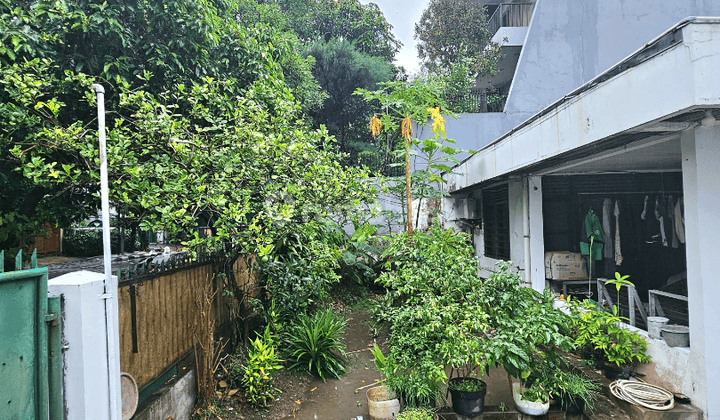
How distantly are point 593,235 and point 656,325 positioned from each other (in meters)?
3.56

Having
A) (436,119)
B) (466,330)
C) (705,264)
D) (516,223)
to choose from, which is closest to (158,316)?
(466,330)

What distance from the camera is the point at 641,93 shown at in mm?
4051

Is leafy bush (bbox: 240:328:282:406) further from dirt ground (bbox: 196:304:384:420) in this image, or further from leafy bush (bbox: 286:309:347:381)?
leafy bush (bbox: 286:309:347:381)

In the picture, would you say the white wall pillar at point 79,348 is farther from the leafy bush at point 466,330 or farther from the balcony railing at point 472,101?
the balcony railing at point 472,101

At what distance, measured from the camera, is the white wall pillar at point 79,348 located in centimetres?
238

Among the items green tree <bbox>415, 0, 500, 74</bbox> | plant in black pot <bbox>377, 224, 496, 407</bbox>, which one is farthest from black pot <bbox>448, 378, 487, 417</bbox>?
green tree <bbox>415, 0, 500, 74</bbox>

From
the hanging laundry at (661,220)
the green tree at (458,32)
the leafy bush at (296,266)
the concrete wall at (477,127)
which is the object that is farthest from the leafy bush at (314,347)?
the green tree at (458,32)

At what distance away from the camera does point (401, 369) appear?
16.0 ft

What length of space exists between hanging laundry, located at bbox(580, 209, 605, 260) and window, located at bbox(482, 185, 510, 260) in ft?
6.05

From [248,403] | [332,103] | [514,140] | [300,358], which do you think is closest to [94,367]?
[248,403]

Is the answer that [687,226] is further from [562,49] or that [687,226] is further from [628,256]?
[562,49]

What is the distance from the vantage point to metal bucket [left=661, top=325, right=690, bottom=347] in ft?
15.4

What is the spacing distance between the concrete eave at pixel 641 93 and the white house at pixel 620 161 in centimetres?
1

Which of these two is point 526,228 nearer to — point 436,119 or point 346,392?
point 436,119
